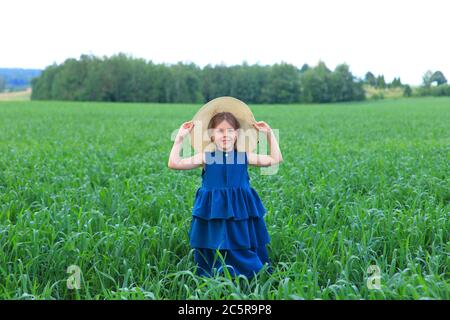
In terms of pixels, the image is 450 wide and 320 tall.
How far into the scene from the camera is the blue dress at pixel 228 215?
9.75 ft

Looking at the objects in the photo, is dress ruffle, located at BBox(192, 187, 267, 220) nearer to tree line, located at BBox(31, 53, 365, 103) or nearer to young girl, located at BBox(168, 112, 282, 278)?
young girl, located at BBox(168, 112, 282, 278)

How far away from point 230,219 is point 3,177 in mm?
4434

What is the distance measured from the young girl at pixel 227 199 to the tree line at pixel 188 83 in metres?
56.8

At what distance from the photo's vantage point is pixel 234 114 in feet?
9.78

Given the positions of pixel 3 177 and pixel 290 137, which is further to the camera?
pixel 290 137

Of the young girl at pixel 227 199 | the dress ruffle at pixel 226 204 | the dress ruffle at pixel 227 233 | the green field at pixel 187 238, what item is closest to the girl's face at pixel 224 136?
the young girl at pixel 227 199

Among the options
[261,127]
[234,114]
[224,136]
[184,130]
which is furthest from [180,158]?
[261,127]

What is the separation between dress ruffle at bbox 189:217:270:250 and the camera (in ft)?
9.84

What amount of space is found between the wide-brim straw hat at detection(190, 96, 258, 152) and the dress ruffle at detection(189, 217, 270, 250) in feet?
1.59

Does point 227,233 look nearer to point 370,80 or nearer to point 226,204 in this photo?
point 226,204

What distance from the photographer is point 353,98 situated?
66562 mm
